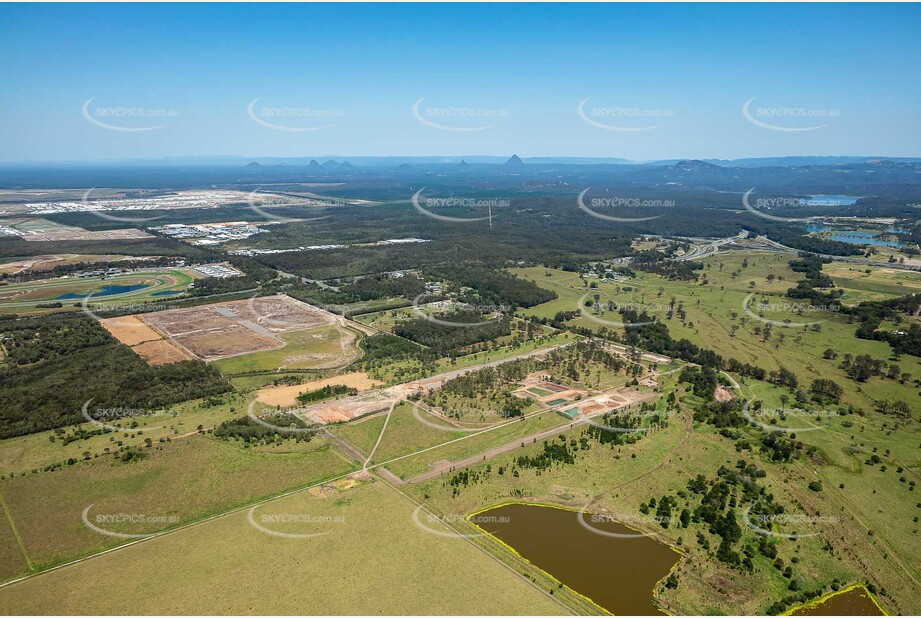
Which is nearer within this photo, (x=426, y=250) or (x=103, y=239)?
(x=426, y=250)

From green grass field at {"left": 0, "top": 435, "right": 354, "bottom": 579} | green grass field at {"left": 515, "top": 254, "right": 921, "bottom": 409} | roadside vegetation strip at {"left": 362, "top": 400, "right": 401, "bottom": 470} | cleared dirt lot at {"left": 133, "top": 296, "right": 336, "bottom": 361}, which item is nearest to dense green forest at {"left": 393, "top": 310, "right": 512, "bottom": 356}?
green grass field at {"left": 515, "top": 254, "right": 921, "bottom": 409}

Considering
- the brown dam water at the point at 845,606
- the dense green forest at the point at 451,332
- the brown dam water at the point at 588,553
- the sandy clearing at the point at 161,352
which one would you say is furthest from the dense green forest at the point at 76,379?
the brown dam water at the point at 845,606

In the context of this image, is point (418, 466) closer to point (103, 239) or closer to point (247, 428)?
point (247, 428)

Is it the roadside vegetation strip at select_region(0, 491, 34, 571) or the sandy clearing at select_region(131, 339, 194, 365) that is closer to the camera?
the roadside vegetation strip at select_region(0, 491, 34, 571)

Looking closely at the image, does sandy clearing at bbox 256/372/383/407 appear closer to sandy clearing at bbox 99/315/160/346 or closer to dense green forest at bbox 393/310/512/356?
dense green forest at bbox 393/310/512/356

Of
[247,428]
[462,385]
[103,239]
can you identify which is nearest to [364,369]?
[462,385]

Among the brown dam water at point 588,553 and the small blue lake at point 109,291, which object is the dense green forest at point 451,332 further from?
the small blue lake at point 109,291
